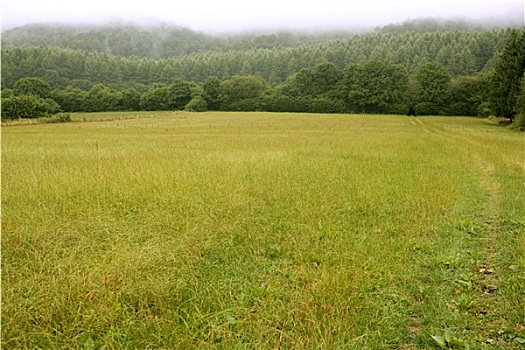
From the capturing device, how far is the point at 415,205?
9.16 metres

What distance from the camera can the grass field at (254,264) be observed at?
379 centimetres

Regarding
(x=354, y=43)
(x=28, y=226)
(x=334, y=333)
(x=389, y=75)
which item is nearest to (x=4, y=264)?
(x=28, y=226)

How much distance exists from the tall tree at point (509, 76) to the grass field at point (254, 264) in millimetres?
43194

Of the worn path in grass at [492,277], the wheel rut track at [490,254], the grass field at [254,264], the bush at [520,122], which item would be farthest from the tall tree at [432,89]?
the grass field at [254,264]

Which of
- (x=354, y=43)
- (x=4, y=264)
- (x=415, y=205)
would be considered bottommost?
(x=415, y=205)

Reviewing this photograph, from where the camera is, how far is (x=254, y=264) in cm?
557

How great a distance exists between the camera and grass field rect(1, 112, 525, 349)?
12.4 feet

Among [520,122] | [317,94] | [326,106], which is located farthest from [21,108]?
[520,122]

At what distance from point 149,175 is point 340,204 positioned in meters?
5.69

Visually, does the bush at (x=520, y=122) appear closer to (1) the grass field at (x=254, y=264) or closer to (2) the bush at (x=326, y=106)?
(1) the grass field at (x=254, y=264)

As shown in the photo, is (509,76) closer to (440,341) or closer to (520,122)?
(520,122)

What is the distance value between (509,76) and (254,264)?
2103 inches

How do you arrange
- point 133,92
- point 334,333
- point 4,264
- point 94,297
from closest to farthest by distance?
point 334,333
point 94,297
point 4,264
point 133,92

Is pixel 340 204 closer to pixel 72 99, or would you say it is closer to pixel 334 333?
pixel 334 333
